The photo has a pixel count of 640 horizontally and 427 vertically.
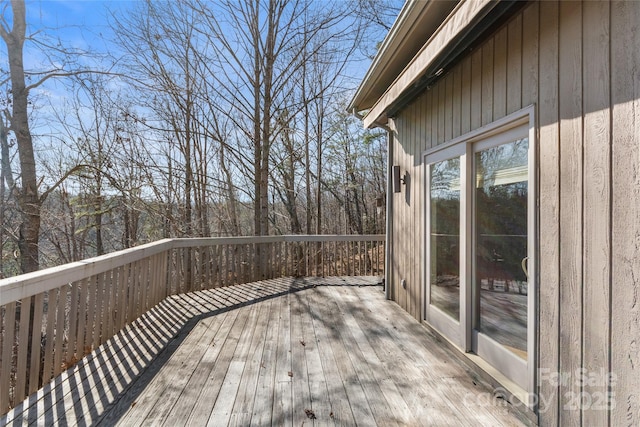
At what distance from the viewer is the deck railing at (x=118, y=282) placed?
1.77m

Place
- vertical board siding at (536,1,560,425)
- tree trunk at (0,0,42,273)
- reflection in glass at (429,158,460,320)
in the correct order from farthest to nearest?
1. tree trunk at (0,0,42,273)
2. reflection in glass at (429,158,460,320)
3. vertical board siding at (536,1,560,425)

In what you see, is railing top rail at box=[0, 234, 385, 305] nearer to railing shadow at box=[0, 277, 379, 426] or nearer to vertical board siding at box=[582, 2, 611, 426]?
railing shadow at box=[0, 277, 379, 426]

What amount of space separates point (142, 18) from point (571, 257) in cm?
885

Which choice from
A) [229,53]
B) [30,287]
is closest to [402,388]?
[30,287]

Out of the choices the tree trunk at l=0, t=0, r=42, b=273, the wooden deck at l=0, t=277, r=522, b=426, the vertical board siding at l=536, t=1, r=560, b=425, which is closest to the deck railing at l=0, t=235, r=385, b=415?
the wooden deck at l=0, t=277, r=522, b=426

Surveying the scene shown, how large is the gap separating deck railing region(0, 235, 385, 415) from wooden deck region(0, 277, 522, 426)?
0.59 feet

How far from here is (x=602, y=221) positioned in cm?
138

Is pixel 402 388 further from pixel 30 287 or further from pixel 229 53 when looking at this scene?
pixel 229 53

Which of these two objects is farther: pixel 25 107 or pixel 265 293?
pixel 25 107

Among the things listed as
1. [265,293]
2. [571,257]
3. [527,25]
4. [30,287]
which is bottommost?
[265,293]

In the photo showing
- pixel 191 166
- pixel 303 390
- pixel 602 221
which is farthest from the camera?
pixel 191 166

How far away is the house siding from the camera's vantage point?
1268mm

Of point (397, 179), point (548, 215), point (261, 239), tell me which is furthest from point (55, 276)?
point (397, 179)

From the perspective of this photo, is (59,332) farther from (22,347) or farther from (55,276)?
(55,276)
